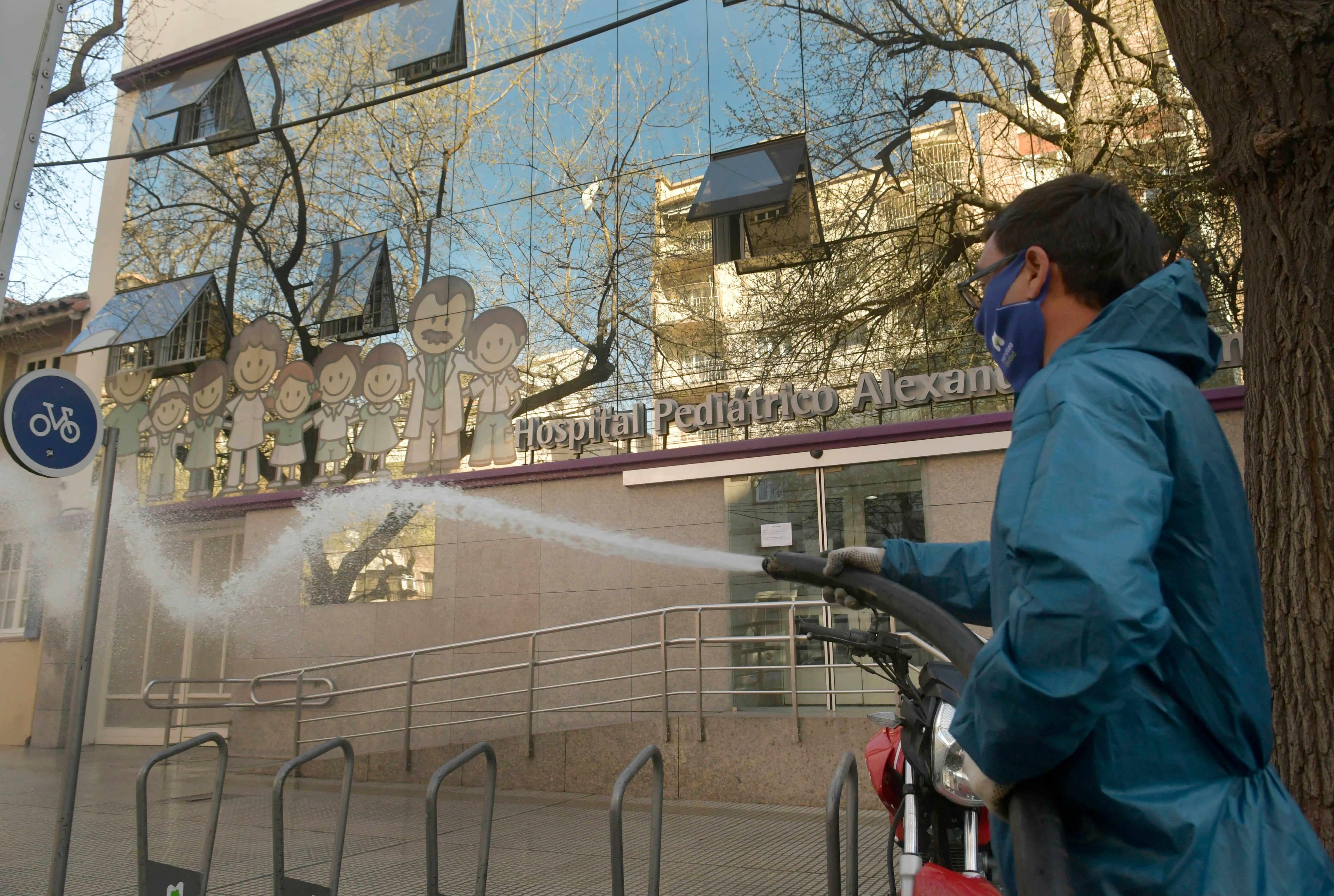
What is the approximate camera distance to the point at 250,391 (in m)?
15.6

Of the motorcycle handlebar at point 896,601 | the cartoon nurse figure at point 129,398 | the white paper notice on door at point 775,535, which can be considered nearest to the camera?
the motorcycle handlebar at point 896,601

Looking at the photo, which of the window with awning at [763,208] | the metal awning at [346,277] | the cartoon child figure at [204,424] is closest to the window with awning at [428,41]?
the metal awning at [346,277]

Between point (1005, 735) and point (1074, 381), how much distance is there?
0.51 m

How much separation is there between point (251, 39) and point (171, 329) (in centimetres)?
586

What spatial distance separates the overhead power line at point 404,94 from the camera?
13.7 m

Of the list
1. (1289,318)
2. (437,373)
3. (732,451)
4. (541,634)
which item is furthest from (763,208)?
(1289,318)

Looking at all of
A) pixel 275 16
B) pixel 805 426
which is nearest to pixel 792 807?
pixel 805 426

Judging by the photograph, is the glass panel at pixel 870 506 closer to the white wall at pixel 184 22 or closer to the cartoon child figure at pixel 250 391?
the cartoon child figure at pixel 250 391

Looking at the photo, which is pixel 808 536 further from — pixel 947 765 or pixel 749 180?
pixel 947 765

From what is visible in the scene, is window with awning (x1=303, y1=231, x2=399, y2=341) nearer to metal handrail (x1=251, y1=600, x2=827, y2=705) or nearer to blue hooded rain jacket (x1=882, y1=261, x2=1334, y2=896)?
metal handrail (x1=251, y1=600, x2=827, y2=705)

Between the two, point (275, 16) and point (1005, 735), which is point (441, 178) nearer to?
point (275, 16)

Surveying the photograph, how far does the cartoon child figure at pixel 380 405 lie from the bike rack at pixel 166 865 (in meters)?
9.37

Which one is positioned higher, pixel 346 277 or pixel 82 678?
pixel 346 277

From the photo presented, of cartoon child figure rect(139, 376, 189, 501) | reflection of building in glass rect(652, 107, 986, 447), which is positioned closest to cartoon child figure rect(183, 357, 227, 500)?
cartoon child figure rect(139, 376, 189, 501)
